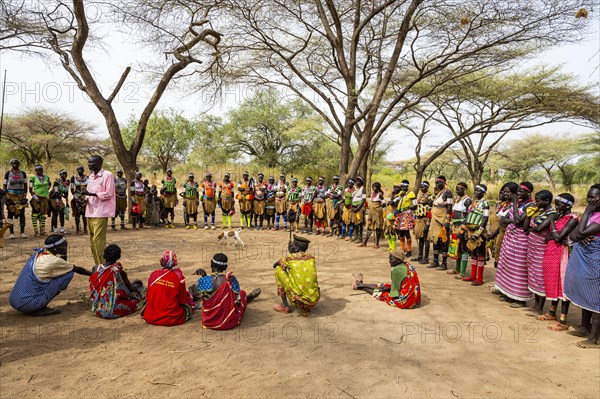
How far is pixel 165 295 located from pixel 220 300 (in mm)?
665

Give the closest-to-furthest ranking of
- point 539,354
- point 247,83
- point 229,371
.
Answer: point 229,371 → point 539,354 → point 247,83

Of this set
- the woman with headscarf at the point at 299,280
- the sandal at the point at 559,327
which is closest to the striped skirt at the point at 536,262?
the sandal at the point at 559,327

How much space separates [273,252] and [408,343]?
505 cm

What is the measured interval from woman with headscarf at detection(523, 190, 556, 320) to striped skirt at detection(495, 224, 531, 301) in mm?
92

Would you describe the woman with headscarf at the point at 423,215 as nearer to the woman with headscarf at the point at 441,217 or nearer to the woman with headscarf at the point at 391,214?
the woman with headscarf at the point at 441,217

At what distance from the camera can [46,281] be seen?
4.62 m

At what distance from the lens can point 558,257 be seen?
4.92 meters

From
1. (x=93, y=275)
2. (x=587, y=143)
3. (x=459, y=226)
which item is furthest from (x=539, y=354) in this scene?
(x=587, y=143)

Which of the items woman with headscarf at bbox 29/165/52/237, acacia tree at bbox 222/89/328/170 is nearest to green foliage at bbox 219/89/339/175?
acacia tree at bbox 222/89/328/170

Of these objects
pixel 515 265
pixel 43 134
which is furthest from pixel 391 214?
pixel 43 134

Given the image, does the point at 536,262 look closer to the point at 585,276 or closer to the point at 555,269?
A: the point at 555,269

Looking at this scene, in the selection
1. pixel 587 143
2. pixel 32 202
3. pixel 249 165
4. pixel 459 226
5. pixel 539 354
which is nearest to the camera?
pixel 539 354

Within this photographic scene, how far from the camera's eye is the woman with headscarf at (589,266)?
13.7 ft

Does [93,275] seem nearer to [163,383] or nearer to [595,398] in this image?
[163,383]
